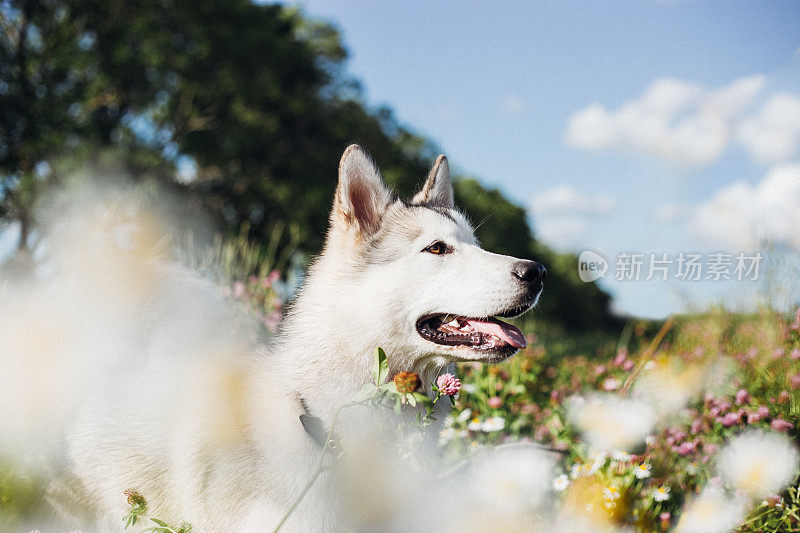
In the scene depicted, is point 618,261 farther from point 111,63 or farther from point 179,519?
point 111,63

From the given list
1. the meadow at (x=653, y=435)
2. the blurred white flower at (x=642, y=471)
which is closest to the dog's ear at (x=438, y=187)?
the meadow at (x=653, y=435)

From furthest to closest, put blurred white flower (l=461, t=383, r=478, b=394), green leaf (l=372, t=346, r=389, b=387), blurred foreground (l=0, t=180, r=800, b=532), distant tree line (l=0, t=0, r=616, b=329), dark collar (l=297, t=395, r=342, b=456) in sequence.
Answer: distant tree line (l=0, t=0, r=616, b=329) → blurred white flower (l=461, t=383, r=478, b=394) → blurred foreground (l=0, t=180, r=800, b=532) → dark collar (l=297, t=395, r=342, b=456) → green leaf (l=372, t=346, r=389, b=387)

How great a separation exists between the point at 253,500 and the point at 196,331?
147 centimetres

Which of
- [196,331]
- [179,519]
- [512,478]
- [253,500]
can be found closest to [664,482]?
[512,478]

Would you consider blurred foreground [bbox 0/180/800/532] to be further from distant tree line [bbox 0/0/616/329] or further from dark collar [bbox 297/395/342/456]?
distant tree line [bbox 0/0/616/329]

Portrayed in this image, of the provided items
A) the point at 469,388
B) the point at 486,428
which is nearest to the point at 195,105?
the point at 469,388

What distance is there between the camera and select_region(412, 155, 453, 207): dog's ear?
3.52 metres

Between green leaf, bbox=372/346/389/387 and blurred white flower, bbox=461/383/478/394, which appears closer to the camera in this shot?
green leaf, bbox=372/346/389/387

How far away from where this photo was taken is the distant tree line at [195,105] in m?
13.7

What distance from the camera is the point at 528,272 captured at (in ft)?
8.64

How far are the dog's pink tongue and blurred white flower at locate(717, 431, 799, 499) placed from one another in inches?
69.3

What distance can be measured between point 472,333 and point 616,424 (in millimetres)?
1347

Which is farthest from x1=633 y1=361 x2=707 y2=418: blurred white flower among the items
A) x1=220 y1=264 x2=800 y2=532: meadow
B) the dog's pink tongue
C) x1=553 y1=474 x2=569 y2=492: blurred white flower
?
the dog's pink tongue

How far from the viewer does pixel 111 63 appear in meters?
15.6
